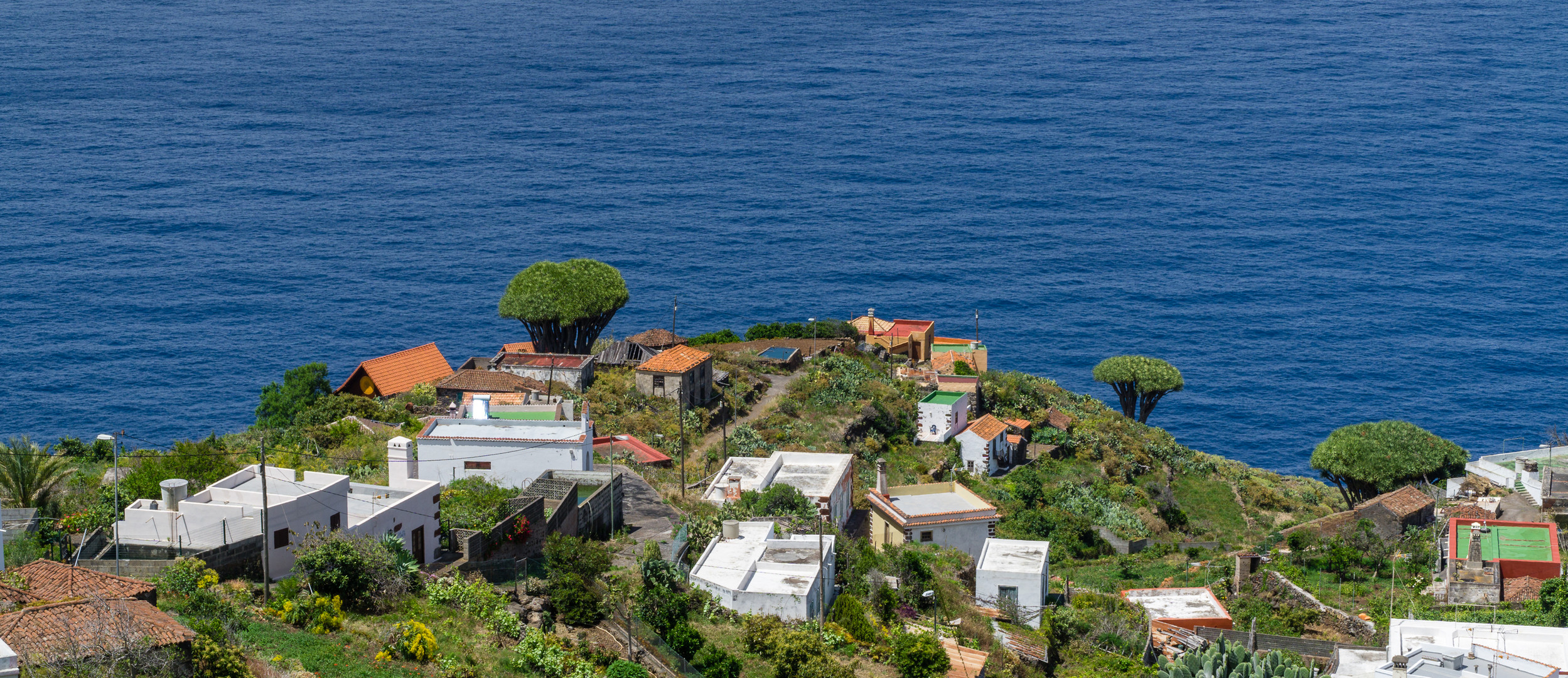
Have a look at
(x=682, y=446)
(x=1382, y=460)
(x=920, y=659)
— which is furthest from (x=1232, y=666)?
(x=1382, y=460)

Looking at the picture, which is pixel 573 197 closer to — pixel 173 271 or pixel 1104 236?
pixel 173 271

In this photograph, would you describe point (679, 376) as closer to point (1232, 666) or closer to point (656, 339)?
point (656, 339)

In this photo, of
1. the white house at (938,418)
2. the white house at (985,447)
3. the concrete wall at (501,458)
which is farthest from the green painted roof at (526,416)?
the white house at (985,447)

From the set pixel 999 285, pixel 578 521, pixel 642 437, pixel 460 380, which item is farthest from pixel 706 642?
pixel 999 285

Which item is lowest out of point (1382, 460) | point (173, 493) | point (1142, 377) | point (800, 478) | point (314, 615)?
point (314, 615)

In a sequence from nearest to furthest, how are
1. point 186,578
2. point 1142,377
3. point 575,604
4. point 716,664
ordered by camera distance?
point 186,578 < point 716,664 < point 575,604 < point 1142,377

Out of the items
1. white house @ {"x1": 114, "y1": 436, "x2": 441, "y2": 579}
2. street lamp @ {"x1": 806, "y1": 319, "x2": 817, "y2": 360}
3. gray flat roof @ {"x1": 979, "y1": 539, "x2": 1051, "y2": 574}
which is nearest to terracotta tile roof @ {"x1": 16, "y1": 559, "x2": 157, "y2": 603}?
white house @ {"x1": 114, "y1": 436, "x2": 441, "y2": 579}
